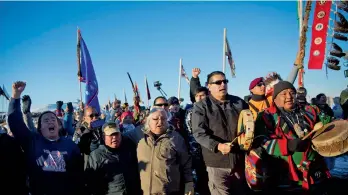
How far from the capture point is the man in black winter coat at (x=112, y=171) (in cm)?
325

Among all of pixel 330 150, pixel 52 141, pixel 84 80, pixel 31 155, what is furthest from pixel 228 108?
pixel 84 80

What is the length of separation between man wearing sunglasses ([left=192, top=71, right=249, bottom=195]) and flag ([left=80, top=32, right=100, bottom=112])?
161 inches

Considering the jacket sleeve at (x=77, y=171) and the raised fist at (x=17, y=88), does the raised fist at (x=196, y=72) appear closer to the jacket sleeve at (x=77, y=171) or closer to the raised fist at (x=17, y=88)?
the jacket sleeve at (x=77, y=171)

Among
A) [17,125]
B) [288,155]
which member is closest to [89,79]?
[17,125]

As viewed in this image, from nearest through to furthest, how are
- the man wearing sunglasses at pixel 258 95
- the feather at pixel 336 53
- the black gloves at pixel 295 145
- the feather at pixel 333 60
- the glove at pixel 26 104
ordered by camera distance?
the black gloves at pixel 295 145, the man wearing sunglasses at pixel 258 95, the glove at pixel 26 104, the feather at pixel 336 53, the feather at pixel 333 60

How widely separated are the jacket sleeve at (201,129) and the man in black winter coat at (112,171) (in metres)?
0.97

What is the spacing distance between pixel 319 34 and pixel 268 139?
984 cm

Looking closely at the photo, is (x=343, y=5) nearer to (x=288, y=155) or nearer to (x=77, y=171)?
(x=288, y=155)

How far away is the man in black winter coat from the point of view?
3.25 m

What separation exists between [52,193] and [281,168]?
2.89m

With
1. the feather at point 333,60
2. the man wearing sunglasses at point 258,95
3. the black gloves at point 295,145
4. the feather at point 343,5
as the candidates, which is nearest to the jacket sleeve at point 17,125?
the black gloves at point 295,145

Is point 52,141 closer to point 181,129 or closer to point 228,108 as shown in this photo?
point 228,108

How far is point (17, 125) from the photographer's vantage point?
3158 millimetres

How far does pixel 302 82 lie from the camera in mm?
9961
